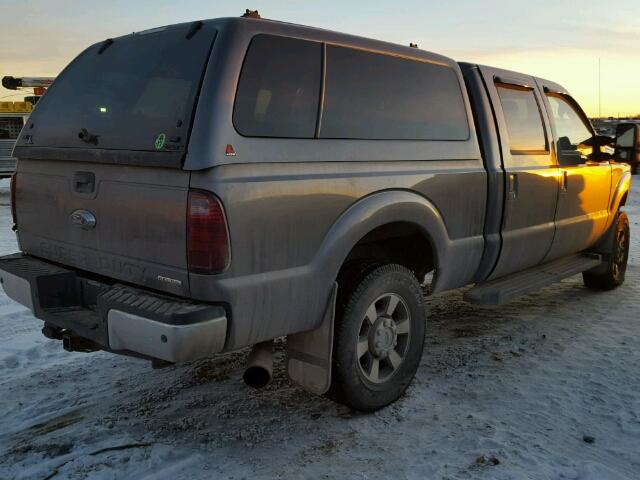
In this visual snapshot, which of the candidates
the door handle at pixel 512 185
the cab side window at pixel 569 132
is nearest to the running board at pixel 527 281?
the door handle at pixel 512 185

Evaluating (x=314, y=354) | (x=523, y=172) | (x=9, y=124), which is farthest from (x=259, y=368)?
(x=9, y=124)

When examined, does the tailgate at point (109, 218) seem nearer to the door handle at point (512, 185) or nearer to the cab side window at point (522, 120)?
the door handle at point (512, 185)

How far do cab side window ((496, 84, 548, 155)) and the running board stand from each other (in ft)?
3.08

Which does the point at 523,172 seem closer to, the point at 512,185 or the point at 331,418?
the point at 512,185

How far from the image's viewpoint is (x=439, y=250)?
373 centimetres

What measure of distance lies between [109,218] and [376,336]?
1527mm

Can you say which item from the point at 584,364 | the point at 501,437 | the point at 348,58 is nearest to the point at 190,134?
the point at 348,58

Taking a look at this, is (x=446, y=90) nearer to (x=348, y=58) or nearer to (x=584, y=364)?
(x=348, y=58)

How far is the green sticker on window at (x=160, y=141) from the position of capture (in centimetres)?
269

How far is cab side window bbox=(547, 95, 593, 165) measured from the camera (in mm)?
4969

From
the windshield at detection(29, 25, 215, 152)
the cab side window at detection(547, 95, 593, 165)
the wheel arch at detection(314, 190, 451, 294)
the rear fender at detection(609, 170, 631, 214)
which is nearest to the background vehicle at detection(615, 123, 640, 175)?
the rear fender at detection(609, 170, 631, 214)

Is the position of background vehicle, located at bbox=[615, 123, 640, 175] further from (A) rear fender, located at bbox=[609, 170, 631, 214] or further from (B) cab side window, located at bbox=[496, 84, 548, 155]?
(B) cab side window, located at bbox=[496, 84, 548, 155]

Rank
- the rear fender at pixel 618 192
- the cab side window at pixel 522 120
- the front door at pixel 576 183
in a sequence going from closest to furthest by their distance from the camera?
the cab side window at pixel 522 120 → the front door at pixel 576 183 → the rear fender at pixel 618 192

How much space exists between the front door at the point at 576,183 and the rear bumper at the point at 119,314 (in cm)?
334
